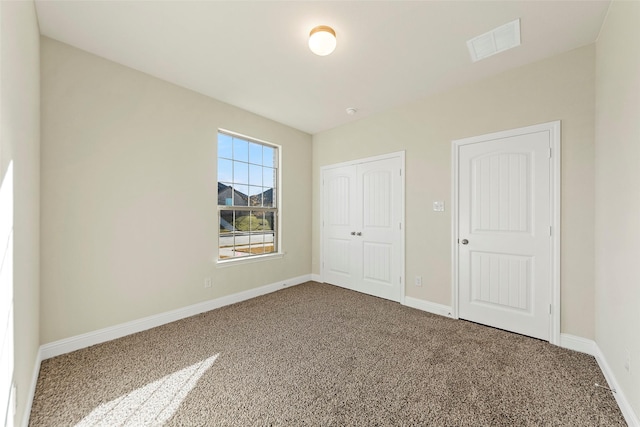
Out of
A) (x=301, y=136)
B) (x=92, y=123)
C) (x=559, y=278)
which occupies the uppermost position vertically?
(x=301, y=136)

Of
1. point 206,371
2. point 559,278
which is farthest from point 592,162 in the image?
point 206,371

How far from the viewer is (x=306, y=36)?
2.18m

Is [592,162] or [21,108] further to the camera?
[592,162]

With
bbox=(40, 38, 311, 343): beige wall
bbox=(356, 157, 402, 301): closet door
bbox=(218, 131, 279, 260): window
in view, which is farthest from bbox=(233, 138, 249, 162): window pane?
bbox=(356, 157, 402, 301): closet door

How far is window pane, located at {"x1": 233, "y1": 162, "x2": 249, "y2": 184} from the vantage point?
12.2ft

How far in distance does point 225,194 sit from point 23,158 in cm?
206

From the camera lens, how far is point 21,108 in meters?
1.52

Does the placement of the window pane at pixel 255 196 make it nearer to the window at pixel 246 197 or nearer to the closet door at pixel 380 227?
the window at pixel 246 197

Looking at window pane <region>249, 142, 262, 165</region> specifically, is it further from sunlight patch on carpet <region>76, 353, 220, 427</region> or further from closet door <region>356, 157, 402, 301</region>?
sunlight patch on carpet <region>76, 353, 220, 427</region>

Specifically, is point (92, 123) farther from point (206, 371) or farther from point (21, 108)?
point (206, 371)

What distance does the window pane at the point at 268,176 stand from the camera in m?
4.10

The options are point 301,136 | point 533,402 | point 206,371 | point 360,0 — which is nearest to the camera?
point 533,402

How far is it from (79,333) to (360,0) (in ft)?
11.6

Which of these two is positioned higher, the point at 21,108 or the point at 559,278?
the point at 21,108
